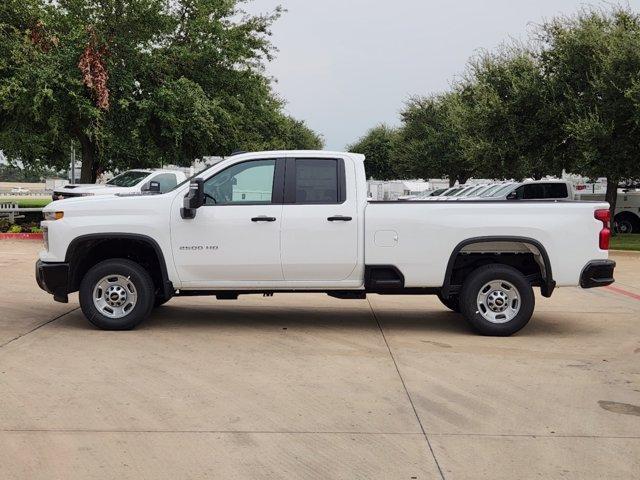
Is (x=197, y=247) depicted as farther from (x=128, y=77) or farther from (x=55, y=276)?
(x=128, y=77)

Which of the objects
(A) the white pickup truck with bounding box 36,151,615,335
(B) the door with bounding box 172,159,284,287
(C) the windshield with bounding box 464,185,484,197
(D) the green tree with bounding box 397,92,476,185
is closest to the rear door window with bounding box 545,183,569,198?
(C) the windshield with bounding box 464,185,484,197

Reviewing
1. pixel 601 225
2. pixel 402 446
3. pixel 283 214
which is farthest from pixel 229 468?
pixel 601 225

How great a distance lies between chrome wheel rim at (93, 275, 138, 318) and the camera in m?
8.52

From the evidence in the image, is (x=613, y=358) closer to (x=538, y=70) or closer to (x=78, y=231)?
(x=78, y=231)

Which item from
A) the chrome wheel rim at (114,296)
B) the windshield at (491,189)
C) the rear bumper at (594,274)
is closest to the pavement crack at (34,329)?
the chrome wheel rim at (114,296)

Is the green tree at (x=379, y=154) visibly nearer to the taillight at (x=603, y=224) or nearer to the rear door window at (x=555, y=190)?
the rear door window at (x=555, y=190)

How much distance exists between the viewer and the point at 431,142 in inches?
1972

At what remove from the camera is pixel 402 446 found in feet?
16.1

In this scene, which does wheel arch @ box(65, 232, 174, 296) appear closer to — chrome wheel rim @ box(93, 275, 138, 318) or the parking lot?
chrome wheel rim @ box(93, 275, 138, 318)

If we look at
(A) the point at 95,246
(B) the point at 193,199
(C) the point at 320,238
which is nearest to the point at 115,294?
(A) the point at 95,246

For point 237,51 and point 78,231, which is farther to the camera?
point 237,51

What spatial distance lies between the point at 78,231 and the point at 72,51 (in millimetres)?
13991

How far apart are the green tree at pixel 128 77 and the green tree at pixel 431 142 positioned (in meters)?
25.2

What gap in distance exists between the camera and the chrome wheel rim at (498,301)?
850 centimetres
